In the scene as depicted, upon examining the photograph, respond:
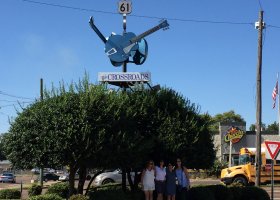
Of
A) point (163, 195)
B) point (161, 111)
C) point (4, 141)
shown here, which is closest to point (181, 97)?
point (161, 111)

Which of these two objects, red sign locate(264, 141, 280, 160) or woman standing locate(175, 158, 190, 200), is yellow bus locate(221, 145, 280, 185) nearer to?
red sign locate(264, 141, 280, 160)

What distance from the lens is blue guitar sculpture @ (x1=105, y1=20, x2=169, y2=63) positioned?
20.1 m

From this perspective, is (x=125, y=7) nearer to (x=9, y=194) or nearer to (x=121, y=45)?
(x=121, y=45)

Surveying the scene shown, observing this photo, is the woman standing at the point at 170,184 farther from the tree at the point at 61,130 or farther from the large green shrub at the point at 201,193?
the tree at the point at 61,130

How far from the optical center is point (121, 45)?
66.3ft

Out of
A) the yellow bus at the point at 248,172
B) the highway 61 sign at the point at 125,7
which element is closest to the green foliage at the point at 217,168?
the yellow bus at the point at 248,172

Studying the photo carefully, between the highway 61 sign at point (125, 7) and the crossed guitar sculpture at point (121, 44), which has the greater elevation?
the highway 61 sign at point (125, 7)

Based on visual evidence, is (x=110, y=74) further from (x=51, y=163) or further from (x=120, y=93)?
(x=51, y=163)

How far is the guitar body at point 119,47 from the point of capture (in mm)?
20141

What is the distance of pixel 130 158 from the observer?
15883 mm

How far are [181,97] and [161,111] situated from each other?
135 cm

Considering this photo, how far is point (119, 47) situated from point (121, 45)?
0.12 metres

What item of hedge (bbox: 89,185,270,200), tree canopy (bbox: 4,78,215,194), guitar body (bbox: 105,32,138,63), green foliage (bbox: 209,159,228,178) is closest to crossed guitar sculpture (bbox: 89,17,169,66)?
guitar body (bbox: 105,32,138,63)

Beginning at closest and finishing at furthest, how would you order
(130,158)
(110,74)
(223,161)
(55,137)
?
(55,137) < (130,158) < (110,74) < (223,161)
